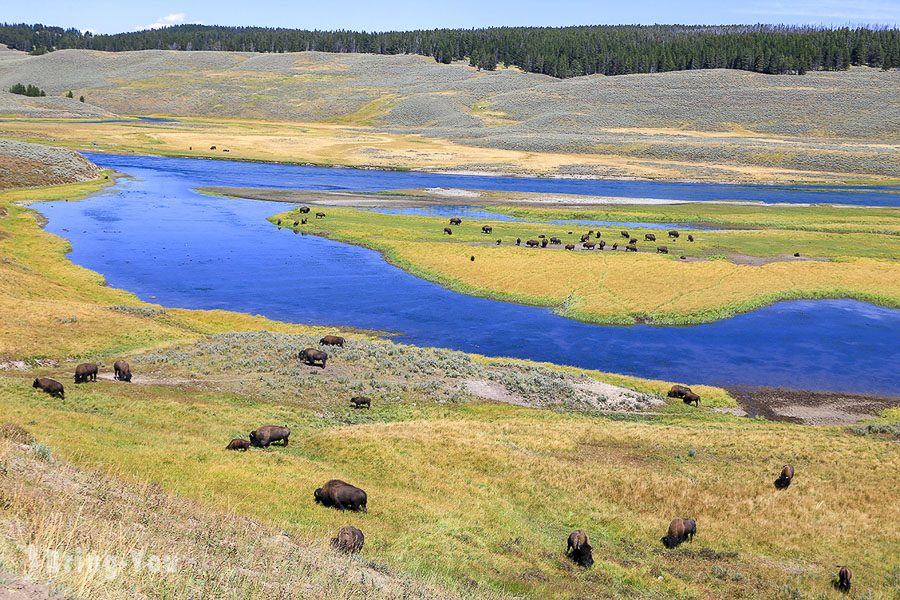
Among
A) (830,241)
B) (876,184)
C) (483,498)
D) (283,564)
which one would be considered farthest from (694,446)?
(876,184)

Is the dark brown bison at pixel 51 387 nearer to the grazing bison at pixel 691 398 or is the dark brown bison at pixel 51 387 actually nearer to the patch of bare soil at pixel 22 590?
the patch of bare soil at pixel 22 590

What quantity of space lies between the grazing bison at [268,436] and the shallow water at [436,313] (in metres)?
19.6

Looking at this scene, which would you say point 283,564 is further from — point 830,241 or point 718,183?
point 718,183

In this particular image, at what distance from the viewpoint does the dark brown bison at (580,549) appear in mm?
18641

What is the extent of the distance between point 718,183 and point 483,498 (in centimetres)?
10650

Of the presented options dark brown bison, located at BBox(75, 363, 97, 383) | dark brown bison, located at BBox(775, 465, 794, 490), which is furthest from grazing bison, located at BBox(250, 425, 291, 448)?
dark brown bison, located at BBox(775, 465, 794, 490)

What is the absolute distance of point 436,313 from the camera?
4925cm

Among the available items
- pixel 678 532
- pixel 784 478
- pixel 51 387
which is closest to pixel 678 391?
pixel 784 478

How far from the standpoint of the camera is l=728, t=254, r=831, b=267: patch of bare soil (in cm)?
6203

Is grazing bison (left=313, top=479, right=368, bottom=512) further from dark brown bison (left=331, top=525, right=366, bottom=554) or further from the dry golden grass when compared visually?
the dry golden grass

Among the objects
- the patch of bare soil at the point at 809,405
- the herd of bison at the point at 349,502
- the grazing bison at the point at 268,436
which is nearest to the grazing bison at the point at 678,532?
the herd of bison at the point at 349,502

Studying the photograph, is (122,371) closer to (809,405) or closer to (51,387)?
(51,387)

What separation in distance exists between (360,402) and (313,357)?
4.42 m

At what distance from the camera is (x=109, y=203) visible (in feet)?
270
